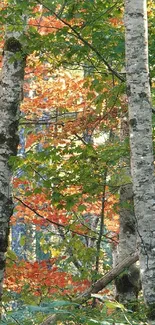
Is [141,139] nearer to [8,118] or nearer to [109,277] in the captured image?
[8,118]

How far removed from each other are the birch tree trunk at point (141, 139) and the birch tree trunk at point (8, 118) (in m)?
1.74

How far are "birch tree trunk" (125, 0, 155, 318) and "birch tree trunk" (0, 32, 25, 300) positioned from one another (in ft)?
5.72

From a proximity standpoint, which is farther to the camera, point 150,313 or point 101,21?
point 101,21

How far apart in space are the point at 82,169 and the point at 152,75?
5.21 feet

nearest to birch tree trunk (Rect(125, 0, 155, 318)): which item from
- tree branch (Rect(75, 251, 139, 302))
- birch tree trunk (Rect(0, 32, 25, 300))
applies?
birch tree trunk (Rect(0, 32, 25, 300))

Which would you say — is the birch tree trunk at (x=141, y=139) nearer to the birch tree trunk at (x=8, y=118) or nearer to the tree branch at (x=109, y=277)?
the birch tree trunk at (x=8, y=118)

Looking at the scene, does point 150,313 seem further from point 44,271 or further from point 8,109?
point 44,271

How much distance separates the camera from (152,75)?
5395 millimetres

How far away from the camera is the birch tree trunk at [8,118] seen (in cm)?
482

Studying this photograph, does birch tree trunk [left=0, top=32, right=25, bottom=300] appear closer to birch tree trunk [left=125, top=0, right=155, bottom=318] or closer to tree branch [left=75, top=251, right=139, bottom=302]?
tree branch [left=75, top=251, right=139, bottom=302]

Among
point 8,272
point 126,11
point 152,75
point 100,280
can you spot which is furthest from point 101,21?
point 8,272

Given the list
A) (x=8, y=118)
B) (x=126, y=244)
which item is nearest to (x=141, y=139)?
(x=8, y=118)

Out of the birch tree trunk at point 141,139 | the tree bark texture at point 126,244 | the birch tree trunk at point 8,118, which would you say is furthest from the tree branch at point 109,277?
the birch tree trunk at point 141,139

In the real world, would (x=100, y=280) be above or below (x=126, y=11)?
below
